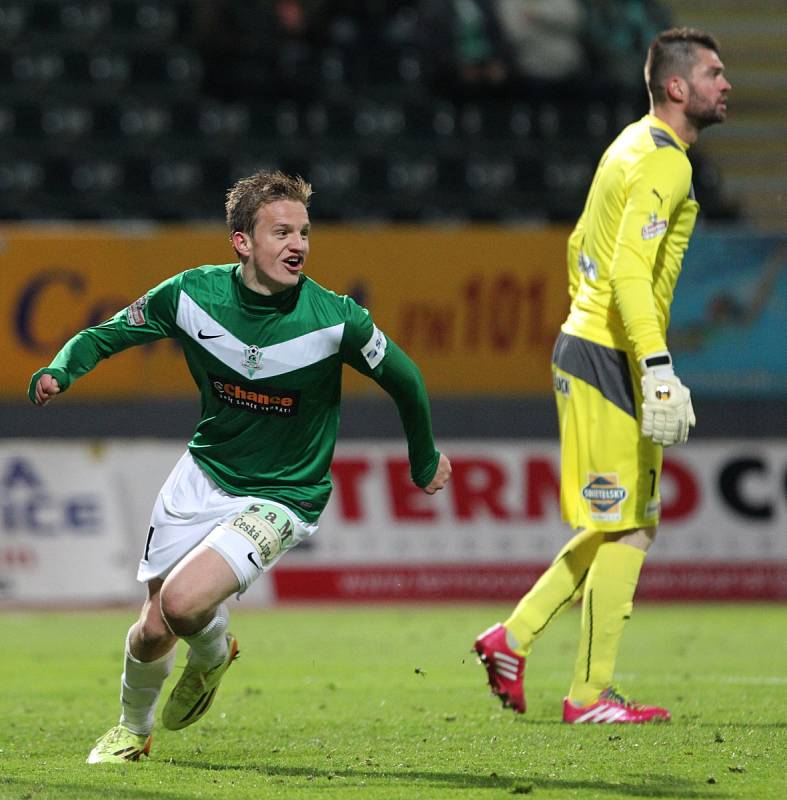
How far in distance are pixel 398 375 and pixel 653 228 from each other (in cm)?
124

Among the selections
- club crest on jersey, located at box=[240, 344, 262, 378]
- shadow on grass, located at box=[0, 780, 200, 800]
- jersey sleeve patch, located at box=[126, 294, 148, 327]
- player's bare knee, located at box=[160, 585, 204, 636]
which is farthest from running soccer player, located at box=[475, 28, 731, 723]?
shadow on grass, located at box=[0, 780, 200, 800]

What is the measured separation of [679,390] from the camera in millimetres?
5582

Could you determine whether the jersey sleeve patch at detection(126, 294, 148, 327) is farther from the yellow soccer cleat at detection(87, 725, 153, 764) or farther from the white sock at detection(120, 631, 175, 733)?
the yellow soccer cleat at detection(87, 725, 153, 764)

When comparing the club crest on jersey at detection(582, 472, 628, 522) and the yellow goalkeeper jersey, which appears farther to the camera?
the club crest on jersey at detection(582, 472, 628, 522)

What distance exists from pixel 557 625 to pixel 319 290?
6.25 metres

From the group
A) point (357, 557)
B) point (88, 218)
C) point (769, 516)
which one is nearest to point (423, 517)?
point (357, 557)

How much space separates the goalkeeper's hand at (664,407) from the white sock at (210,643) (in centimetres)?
162

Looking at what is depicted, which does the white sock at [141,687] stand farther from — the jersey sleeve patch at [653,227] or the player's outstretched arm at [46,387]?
the jersey sleeve patch at [653,227]

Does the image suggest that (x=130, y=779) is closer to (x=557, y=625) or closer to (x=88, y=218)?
(x=557, y=625)

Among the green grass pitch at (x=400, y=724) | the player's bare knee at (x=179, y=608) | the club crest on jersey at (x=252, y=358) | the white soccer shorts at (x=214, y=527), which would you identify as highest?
the club crest on jersey at (x=252, y=358)

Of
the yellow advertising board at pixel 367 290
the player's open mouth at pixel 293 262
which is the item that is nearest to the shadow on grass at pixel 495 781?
the player's open mouth at pixel 293 262

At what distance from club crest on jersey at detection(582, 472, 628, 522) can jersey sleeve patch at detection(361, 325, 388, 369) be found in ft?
4.11

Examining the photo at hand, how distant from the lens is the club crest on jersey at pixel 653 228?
5852 millimetres

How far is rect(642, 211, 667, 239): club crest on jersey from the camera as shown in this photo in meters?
5.85
